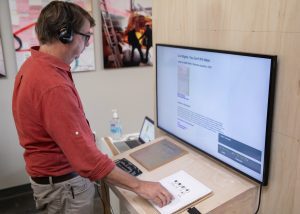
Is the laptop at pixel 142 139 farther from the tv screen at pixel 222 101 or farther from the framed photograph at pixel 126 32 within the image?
the framed photograph at pixel 126 32

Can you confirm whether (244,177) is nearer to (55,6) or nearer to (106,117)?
(55,6)

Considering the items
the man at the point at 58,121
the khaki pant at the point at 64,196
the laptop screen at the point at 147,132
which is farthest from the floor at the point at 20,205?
the man at the point at 58,121

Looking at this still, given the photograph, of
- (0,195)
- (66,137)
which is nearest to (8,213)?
(0,195)

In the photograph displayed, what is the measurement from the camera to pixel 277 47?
1.05 metres

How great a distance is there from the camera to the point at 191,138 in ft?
5.02

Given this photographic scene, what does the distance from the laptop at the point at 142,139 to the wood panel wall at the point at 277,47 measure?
0.94m

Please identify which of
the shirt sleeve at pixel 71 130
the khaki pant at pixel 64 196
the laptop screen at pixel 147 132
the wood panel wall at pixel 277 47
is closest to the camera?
the wood panel wall at pixel 277 47

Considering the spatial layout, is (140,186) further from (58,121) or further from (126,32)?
(126,32)

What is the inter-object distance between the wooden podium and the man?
3.1 inches

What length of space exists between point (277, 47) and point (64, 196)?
1.10 m

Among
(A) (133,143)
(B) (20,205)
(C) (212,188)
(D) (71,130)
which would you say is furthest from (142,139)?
(B) (20,205)

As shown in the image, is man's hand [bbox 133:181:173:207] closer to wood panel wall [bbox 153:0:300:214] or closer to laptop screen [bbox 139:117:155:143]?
wood panel wall [bbox 153:0:300:214]

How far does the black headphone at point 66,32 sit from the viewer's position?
121 centimetres

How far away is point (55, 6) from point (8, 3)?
60.2 inches
